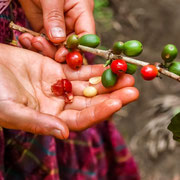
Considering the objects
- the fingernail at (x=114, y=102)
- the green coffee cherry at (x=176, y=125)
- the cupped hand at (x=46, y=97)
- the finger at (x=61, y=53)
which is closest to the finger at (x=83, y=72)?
the cupped hand at (x=46, y=97)

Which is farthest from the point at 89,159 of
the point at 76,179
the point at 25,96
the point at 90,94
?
the point at 25,96

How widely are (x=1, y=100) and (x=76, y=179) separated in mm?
1703

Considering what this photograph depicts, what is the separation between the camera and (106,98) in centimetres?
235

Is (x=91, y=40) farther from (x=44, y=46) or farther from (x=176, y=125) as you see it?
(x=176, y=125)

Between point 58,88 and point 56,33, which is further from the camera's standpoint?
point 56,33

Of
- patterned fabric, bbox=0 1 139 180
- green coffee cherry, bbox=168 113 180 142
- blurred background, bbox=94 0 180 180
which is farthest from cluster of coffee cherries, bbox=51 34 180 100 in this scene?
blurred background, bbox=94 0 180 180

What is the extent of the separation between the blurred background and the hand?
2386 millimetres

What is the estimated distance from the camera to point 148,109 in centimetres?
500

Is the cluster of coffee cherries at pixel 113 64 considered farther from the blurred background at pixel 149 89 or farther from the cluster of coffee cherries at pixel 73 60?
the blurred background at pixel 149 89

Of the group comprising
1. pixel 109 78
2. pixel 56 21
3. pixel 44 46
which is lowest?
pixel 109 78

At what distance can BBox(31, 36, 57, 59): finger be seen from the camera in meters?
2.69

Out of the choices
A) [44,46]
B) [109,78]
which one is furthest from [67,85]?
[44,46]

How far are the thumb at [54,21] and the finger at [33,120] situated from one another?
3.12 ft

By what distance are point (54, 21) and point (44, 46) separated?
0.30m
